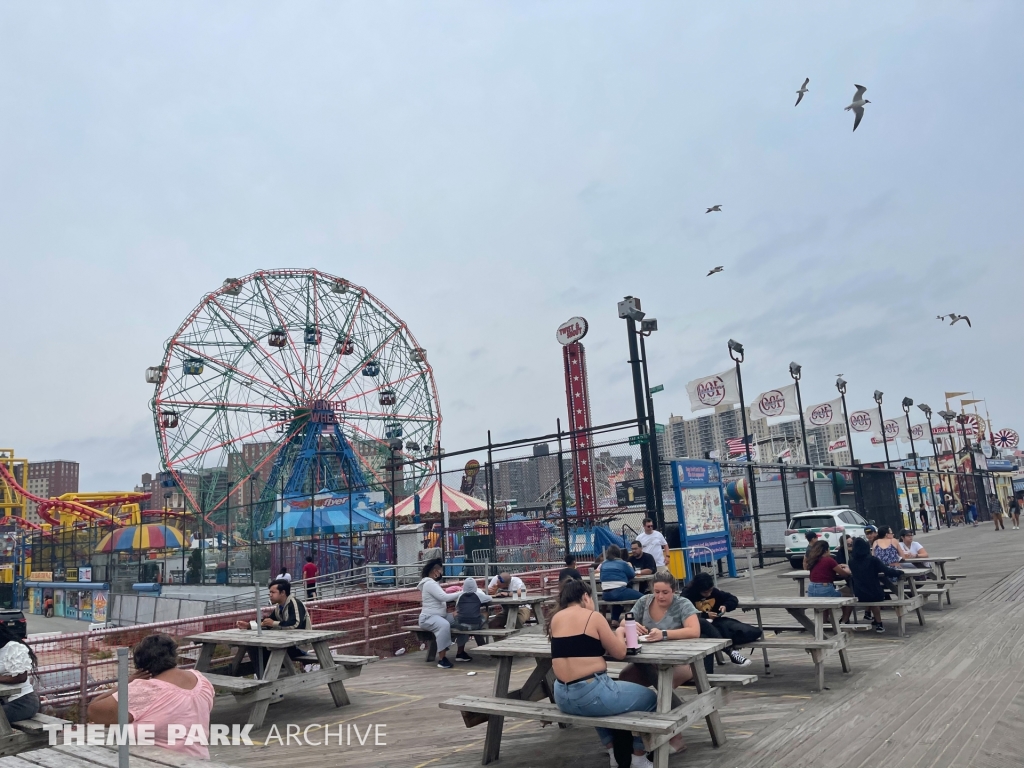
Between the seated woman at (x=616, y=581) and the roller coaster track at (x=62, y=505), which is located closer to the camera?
the seated woman at (x=616, y=581)

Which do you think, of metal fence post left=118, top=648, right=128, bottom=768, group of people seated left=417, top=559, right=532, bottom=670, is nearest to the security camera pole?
group of people seated left=417, top=559, right=532, bottom=670

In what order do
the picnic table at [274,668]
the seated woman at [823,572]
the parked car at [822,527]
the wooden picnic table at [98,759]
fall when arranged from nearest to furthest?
the wooden picnic table at [98,759] < the picnic table at [274,668] < the seated woman at [823,572] < the parked car at [822,527]

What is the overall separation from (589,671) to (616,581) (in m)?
5.22

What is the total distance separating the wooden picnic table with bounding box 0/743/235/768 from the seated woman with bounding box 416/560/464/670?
511 centimetres

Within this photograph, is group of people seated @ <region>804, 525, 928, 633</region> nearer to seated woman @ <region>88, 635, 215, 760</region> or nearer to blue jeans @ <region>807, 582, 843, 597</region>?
blue jeans @ <region>807, 582, 843, 597</region>

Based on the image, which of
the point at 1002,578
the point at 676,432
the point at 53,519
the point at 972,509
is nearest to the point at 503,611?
the point at 1002,578

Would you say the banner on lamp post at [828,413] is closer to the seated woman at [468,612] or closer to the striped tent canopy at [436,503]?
the striped tent canopy at [436,503]

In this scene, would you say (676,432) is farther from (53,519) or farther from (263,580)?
(263,580)

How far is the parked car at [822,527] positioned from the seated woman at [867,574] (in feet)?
32.7

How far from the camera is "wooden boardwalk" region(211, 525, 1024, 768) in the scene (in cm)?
425

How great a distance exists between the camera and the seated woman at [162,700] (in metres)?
3.39

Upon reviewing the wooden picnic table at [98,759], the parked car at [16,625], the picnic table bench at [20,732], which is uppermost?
the parked car at [16,625]

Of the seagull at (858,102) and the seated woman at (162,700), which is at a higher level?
the seagull at (858,102)

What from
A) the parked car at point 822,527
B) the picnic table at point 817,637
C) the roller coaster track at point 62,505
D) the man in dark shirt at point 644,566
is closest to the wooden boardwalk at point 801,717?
the picnic table at point 817,637
